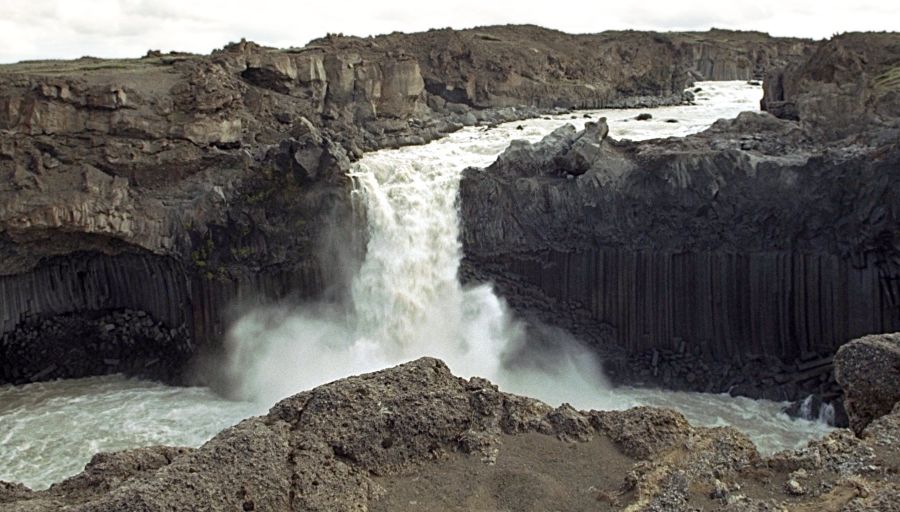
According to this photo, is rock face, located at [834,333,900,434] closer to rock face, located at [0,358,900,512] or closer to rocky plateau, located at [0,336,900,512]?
rocky plateau, located at [0,336,900,512]

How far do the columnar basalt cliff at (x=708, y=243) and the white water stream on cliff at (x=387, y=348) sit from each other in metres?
0.83

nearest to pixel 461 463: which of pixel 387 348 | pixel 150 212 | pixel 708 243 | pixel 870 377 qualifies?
pixel 870 377

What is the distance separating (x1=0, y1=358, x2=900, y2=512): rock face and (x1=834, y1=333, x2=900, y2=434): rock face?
954 millimetres

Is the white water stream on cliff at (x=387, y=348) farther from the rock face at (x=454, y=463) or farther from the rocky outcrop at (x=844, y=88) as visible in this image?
the rock face at (x=454, y=463)

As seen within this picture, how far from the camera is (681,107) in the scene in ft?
150

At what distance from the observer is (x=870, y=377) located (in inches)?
412

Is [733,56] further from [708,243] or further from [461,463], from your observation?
[461,463]

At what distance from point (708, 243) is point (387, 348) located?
31.2 feet

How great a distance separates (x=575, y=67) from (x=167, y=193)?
31440 mm

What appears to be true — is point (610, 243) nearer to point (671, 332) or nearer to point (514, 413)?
point (671, 332)

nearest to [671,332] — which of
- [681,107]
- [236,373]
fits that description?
[236,373]

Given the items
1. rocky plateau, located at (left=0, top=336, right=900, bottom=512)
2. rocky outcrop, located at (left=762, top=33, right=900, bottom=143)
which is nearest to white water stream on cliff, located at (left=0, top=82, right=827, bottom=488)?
rocky outcrop, located at (left=762, top=33, right=900, bottom=143)

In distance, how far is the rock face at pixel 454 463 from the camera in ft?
26.3

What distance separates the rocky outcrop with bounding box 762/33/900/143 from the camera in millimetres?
25359
